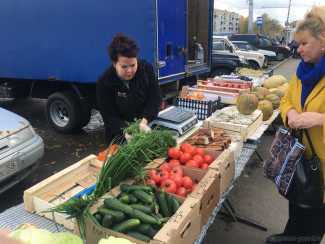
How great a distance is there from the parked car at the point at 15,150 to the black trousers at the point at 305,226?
3.12 metres

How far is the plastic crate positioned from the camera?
4059mm

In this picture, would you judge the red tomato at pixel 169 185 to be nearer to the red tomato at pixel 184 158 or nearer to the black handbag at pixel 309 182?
the red tomato at pixel 184 158

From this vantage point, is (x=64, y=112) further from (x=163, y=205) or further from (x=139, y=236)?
(x=139, y=236)

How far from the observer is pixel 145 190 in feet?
6.20

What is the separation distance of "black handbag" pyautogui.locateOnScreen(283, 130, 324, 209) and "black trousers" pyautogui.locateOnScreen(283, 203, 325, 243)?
26 cm

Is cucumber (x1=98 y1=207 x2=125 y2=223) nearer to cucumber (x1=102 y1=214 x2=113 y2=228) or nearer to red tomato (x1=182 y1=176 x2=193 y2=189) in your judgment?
cucumber (x1=102 y1=214 x2=113 y2=228)

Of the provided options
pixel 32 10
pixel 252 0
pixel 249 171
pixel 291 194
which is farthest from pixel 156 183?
pixel 252 0

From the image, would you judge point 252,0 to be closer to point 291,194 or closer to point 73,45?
point 73,45

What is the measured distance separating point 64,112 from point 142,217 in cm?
521

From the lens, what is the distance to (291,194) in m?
2.25

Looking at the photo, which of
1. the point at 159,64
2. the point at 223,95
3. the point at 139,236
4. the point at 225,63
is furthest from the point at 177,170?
the point at 225,63

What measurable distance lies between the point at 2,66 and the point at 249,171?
5937mm

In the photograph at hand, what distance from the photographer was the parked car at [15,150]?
3285mm

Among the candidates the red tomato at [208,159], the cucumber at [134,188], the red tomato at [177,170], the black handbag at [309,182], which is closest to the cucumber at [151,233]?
the cucumber at [134,188]
